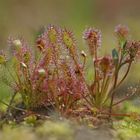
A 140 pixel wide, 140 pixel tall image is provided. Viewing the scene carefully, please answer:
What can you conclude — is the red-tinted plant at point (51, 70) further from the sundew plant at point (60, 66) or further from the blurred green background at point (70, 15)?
the blurred green background at point (70, 15)

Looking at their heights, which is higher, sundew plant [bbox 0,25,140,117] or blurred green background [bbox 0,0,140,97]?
blurred green background [bbox 0,0,140,97]

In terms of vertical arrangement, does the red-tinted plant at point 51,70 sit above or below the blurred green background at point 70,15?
below

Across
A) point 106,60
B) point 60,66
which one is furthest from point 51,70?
point 106,60

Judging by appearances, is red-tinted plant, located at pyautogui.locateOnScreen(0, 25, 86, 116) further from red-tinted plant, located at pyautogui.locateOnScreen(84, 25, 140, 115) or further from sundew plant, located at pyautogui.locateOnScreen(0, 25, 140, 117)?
red-tinted plant, located at pyautogui.locateOnScreen(84, 25, 140, 115)

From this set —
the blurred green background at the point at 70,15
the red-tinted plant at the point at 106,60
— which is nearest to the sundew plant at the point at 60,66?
the red-tinted plant at the point at 106,60

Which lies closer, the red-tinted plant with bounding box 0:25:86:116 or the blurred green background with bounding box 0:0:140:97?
the red-tinted plant with bounding box 0:25:86:116

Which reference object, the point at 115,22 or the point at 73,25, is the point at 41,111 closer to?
the point at 73,25

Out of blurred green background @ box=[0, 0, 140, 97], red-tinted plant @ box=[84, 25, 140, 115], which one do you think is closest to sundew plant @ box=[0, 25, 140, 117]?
red-tinted plant @ box=[84, 25, 140, 115]

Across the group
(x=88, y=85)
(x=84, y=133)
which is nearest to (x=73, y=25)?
(x=88, y=85)
